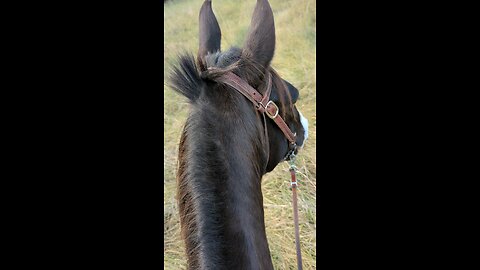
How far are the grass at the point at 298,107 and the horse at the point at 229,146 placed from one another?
1.18 m

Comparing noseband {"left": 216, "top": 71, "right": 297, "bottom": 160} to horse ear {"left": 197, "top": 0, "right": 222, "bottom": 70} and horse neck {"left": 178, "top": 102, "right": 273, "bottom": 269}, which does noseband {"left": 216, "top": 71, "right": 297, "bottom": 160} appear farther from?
horse ear {"left": 197, "top": 0, "right": 222, "bottom": 70}

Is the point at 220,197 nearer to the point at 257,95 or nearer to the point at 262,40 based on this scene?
the point at 257,95

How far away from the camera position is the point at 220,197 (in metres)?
1.55

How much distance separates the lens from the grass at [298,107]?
11.4 feet

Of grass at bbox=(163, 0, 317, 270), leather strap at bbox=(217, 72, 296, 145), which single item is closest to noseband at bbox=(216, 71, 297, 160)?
leather strap at bbox=(217, 72, 296, 145)

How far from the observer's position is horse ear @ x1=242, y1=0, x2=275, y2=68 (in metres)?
1.83

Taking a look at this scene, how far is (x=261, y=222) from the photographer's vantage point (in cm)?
170

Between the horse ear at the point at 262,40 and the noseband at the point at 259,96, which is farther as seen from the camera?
the horse ear at the point at 262,40

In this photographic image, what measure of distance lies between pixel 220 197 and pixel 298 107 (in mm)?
2988

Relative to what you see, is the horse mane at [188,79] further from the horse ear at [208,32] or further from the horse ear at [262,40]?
the horse ear at [208,32]

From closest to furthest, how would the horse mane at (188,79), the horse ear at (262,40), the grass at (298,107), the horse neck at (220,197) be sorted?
the horse neck at (220,197) < the horse mane at (188,79) < the horse ear at (262,40) < the grass at (298,107)

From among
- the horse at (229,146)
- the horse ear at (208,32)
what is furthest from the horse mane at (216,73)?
the horse ear at (208,32)
